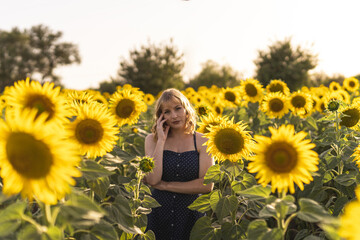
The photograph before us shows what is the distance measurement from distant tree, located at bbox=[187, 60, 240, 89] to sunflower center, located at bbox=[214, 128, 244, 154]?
29.9 m

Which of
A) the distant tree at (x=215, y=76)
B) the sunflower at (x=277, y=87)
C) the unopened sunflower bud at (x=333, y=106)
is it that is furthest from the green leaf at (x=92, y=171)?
the distant tree at (x=215, y=76)

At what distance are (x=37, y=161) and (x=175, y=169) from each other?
97.5 inches

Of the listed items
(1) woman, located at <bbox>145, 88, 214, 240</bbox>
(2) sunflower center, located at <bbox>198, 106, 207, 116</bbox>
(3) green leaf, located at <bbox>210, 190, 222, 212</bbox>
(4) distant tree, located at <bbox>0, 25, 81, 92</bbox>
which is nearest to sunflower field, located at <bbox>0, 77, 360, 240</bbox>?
(3) green leaf, located at <bbox>210, 190, 222, 212</bbox>

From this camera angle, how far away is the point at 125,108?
3658 millimetres

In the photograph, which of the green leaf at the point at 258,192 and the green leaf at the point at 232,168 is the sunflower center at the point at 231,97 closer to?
the green leaf at the point at 232,168

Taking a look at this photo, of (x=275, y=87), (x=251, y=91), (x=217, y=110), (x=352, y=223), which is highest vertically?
(x=275, y=87)

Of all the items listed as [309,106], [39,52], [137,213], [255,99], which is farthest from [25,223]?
[39,52]

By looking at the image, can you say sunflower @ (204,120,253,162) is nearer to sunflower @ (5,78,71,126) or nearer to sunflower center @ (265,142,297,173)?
sunflower center @ (265,142,297,173)

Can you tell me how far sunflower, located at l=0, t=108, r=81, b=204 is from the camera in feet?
4.36

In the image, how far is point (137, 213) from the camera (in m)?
2.74

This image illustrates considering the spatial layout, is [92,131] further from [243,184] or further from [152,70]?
[152,70]

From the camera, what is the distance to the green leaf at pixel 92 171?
1.62 meters

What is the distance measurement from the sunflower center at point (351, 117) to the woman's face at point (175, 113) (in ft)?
5.27

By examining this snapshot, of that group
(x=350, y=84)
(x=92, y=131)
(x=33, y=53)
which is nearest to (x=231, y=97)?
(x=350, y=84)
